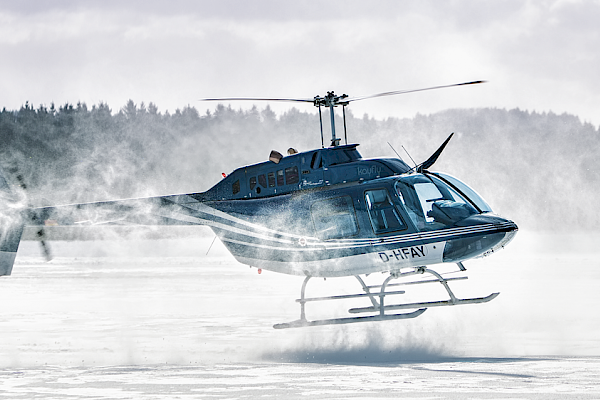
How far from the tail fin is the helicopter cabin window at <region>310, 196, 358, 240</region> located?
7.57m

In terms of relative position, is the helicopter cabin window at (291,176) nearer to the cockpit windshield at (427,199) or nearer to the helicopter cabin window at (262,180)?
the helicopter cabin window at (262,180)

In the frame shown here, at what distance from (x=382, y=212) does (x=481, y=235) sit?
6.49ft

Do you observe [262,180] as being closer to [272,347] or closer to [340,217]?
[340,217]

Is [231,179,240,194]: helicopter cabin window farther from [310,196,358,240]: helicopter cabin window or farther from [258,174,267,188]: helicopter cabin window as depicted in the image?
[310,196,358,240]: helicopter cabin window

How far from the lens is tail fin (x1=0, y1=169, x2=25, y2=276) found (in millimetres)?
17516

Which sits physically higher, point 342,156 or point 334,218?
point 342,156

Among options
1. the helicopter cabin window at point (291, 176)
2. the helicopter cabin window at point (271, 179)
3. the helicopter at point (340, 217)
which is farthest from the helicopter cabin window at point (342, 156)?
the helicopter cabin window at point (271, 179)

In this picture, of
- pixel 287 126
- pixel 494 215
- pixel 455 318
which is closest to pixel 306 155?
pixel 494 215

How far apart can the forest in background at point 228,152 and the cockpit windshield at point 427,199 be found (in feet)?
336

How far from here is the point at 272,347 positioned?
1823 cm

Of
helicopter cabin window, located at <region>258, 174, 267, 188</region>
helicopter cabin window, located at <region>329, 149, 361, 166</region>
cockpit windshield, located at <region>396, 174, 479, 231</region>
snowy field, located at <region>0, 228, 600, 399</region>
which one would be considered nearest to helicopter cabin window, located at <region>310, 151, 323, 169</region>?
helicopter cabin window, located at <region>329, 149, 361, 166</region>

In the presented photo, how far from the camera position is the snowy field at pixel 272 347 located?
42.0 feet

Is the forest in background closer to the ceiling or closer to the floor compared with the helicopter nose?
closer to the ceiling

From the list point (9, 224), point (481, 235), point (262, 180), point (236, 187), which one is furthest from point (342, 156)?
point (9, 224)
